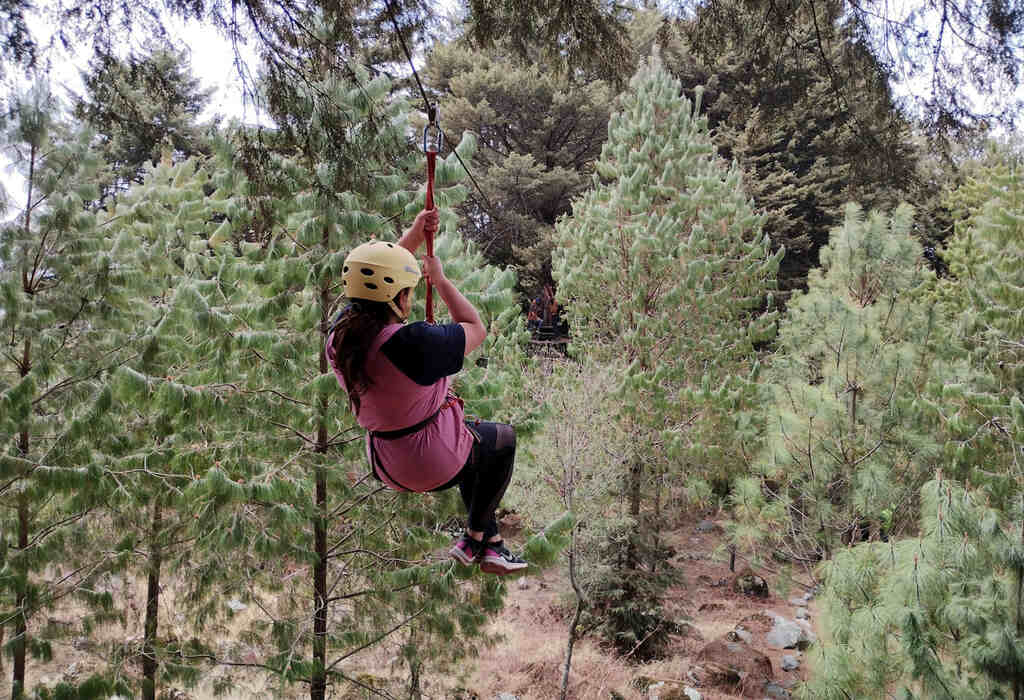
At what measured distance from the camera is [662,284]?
41.7ft

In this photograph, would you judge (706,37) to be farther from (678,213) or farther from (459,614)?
(678,213)

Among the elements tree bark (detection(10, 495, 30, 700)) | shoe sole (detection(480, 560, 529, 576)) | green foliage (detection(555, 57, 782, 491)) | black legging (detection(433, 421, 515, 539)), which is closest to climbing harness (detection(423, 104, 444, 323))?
black legging (detection(433, 421, 515, 539))

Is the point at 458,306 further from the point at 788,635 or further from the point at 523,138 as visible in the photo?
the point at 523,138

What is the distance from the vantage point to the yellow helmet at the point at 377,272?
2426 millimetres

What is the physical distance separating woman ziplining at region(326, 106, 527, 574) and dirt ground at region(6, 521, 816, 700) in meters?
7.32

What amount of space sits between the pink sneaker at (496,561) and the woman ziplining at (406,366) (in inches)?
18.2

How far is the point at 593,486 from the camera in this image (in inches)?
452

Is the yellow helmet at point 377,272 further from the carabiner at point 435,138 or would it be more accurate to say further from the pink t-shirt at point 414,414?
the carabiner at point 435,138

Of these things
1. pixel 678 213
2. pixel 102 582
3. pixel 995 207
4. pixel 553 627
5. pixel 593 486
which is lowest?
pixel 553 627

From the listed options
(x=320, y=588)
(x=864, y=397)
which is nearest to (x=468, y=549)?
(x=320, y=588)

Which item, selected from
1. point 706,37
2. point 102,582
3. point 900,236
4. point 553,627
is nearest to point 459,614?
point 102,582

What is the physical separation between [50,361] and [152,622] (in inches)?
123

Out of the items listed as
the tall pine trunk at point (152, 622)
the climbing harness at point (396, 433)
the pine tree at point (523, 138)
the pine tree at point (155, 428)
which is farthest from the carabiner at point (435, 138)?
the pine tree at point (523, 138)

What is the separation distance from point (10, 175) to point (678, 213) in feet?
32.8
